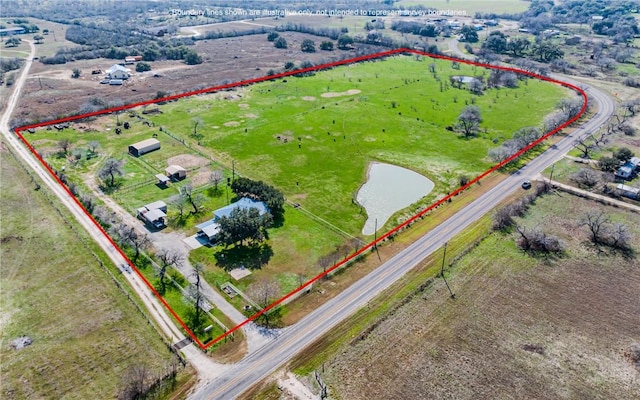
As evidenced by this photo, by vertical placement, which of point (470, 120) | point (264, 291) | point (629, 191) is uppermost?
point (470, 120)

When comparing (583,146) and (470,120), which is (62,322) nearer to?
(470,120)

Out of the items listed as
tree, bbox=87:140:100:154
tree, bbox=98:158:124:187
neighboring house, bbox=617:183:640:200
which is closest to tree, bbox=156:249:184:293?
tree, bbox=98:158:124:187

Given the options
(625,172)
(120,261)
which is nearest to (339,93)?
(625,172)

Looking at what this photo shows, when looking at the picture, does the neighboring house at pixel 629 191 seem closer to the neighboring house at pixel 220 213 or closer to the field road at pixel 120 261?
the neighboring house at pixel 220 213

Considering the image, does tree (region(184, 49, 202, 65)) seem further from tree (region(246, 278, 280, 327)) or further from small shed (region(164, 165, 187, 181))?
tree (region(246, 278, 280, 327))

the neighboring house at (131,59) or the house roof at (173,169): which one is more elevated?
the house roof at (173,169)

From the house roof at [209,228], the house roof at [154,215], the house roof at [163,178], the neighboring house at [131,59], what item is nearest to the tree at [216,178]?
the house roof at [163,178]
